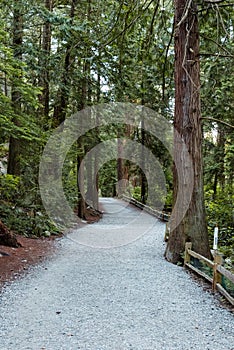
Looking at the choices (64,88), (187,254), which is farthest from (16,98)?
(187,254)

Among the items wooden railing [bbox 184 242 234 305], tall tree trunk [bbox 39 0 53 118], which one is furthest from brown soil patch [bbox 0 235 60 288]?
tall tree trunk [bbox 39 0 53 118]

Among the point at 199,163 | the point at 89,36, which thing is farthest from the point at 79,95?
the point at 199,163

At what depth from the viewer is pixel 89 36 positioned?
429 inches

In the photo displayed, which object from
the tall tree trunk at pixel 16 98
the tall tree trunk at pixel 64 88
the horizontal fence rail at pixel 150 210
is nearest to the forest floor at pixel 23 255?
the tall tree trunk at pixel 16 98

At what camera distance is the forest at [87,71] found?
7.99 m

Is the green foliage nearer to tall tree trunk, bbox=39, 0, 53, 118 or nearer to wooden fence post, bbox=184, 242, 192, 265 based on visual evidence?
tall tree trunk, bbox=39, 0, 53, 118

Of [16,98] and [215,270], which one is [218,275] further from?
[16,98]

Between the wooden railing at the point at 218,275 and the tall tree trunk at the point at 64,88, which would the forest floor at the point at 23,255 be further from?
the tall tree trunk at the point at 64,88

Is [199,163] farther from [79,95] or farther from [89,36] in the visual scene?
[79,95]

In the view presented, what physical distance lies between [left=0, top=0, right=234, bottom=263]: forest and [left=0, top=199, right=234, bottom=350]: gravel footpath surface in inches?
80.1

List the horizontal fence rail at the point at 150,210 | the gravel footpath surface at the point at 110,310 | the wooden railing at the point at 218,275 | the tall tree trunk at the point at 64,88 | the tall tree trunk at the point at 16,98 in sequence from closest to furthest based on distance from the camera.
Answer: the gravel footpath surface at the point at 110,310
the wooden railing at the point at 218,275
the tall tree trunk at the point at 16,98
the tall tree trunk at the point at 64,88
the horizontal fence rail at the point at 150,210

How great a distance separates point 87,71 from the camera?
1390 cm

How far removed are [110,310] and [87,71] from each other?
36.3ft

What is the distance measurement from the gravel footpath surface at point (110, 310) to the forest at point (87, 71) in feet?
6.68
